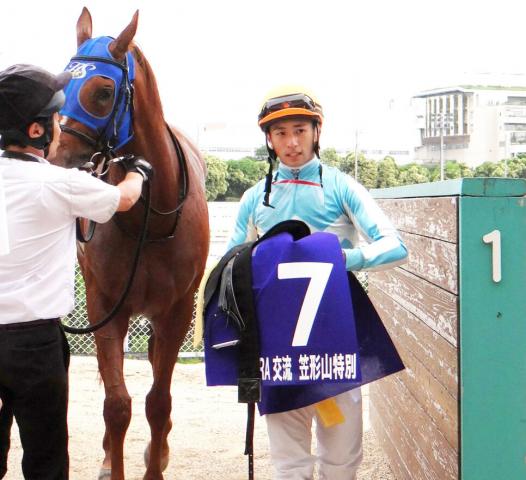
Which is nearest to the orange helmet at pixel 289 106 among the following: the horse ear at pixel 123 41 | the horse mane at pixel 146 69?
the horse ear at pixel 123 41

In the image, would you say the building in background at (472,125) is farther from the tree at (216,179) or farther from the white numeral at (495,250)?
the white numeral at (495,250)

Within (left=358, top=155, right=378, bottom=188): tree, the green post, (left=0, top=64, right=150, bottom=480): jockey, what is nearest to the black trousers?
(left=0, top=64, right=150, bottom=480): jockey

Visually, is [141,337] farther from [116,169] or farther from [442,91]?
[442,91]

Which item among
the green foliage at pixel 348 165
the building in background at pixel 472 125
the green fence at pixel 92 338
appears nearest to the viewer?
the green fence at pixel 92 338

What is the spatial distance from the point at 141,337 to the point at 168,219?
5.13 meters

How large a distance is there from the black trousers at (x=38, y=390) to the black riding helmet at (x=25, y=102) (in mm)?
559

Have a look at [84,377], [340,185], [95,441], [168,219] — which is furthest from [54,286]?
[84,377]

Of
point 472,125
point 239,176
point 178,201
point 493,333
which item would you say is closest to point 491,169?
point 472,125

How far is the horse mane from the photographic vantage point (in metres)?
3.16

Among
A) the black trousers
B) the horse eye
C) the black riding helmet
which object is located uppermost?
the horse eye

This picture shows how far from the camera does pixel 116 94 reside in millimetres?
2896

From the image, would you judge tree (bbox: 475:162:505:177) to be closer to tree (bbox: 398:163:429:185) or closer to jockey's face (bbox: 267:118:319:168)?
tree (bbox: 398:163:429:185)

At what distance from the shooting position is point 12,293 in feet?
6.82

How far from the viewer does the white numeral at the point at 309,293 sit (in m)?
2.16
